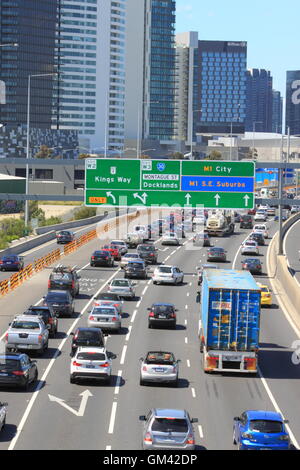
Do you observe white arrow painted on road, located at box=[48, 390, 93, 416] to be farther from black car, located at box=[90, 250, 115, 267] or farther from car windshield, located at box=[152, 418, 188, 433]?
black car, located at box=[90, 250, 115, 267]

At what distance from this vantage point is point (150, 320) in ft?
159

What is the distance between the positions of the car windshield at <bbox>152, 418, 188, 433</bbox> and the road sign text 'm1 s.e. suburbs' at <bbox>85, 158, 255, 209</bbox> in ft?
96.7

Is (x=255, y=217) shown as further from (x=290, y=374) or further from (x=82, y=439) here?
(x=82, y=439)

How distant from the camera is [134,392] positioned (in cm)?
3447

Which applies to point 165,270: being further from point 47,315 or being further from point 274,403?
point 274,403

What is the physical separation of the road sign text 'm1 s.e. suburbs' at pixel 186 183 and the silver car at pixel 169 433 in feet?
96.6

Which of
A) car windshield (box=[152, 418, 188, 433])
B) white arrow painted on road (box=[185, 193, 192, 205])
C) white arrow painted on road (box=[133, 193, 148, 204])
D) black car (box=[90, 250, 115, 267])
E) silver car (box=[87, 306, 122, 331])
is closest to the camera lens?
car windshield (box=[152, 418, 188, 433])

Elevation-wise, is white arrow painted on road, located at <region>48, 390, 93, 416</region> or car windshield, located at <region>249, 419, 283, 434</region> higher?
car windshield, located at <region>249, 419, 283, 434</region>

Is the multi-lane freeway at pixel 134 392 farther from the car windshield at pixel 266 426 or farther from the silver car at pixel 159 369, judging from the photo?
the car windshield at pixel 266 426

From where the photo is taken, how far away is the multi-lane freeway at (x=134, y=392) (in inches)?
1096

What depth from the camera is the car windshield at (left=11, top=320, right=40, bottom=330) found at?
4038 centimetres

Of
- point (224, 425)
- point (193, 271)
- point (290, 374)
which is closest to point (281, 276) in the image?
point (193, 271)

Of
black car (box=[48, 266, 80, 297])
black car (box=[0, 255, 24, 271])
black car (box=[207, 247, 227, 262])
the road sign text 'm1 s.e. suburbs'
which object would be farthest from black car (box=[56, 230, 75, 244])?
the road sign text 'm1 s.e. suburbs'

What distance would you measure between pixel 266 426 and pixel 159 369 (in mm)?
10197
